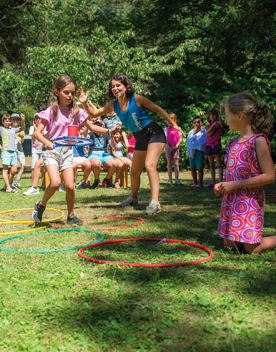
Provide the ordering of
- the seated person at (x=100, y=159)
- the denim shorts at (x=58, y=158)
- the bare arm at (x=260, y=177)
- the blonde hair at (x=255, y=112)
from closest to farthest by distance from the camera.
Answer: the bare arm at (x=260, y=177) → the blonde hair at (x=255, y=112) → the denim shorts at (x=58, y=158) → the seated person at (x=100, y=159)

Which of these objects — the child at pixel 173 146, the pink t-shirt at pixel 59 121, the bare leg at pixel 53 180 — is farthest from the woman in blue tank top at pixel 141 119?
the child at pixel 173 146

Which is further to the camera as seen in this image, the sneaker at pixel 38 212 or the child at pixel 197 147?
the child at pixel 197 147

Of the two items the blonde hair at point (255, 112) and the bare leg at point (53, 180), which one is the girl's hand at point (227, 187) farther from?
the bare leg at point (53, 180)

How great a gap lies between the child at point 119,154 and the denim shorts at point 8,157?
2.74 m

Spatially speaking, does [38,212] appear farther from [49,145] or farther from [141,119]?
Result: [141,119]

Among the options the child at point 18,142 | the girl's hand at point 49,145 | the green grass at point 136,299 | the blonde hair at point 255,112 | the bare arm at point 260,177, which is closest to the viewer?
the green grass at point 136,299

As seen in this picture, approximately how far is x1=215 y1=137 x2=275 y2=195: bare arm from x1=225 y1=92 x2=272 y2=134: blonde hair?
173mm

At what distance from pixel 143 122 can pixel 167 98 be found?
40.6 ft

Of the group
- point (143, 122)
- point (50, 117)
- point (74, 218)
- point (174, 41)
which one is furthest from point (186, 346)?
point (174, 41)

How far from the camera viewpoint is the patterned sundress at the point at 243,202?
11.8 ft

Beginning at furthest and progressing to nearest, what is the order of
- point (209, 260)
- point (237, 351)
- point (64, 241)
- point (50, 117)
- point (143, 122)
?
point (143, 122) → point (50, 117) → point (64, 241) → point (209, 260) → point (237, 351)

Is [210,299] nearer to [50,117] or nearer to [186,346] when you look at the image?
[186,346]

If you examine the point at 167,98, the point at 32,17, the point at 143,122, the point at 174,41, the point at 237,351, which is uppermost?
the point at 32,17

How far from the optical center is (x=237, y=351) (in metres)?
2.00
